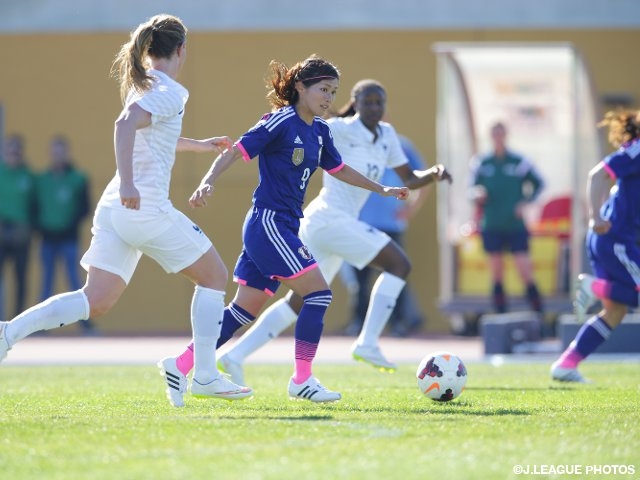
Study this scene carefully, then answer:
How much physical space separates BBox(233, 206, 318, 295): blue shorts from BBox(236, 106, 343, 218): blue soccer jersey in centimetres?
7

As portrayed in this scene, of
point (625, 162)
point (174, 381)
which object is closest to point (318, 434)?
point (174, 381)

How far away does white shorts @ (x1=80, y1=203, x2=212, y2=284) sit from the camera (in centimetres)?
693

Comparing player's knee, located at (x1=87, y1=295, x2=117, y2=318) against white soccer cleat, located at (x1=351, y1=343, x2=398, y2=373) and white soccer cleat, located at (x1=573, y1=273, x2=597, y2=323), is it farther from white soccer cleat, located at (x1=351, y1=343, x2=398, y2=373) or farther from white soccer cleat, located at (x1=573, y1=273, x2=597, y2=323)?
white soccer cleat, located at (x1=573, y1=273, x2=597, y2=323)

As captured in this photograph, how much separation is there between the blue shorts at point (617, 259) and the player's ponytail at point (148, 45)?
3.62 meters

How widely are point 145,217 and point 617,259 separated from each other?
3826 mm

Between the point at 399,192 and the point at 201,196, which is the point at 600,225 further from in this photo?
the point at 201,196

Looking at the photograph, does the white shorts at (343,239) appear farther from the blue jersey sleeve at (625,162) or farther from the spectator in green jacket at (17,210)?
the spectator in green jacket at (17,210)

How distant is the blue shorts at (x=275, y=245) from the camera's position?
7590mm

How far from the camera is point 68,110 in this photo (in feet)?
61.1

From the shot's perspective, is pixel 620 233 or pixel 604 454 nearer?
pixel 604 454

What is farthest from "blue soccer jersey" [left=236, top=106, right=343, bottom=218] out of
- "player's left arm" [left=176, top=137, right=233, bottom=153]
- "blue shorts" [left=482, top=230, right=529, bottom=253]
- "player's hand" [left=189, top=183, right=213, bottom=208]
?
"blue shorts" [left=482, top=230, right=529, bottom=253]

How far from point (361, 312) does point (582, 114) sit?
3560 millimetres

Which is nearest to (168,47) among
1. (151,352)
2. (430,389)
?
(430,389)

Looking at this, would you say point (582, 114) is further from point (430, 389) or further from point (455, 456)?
point (455, 456)
